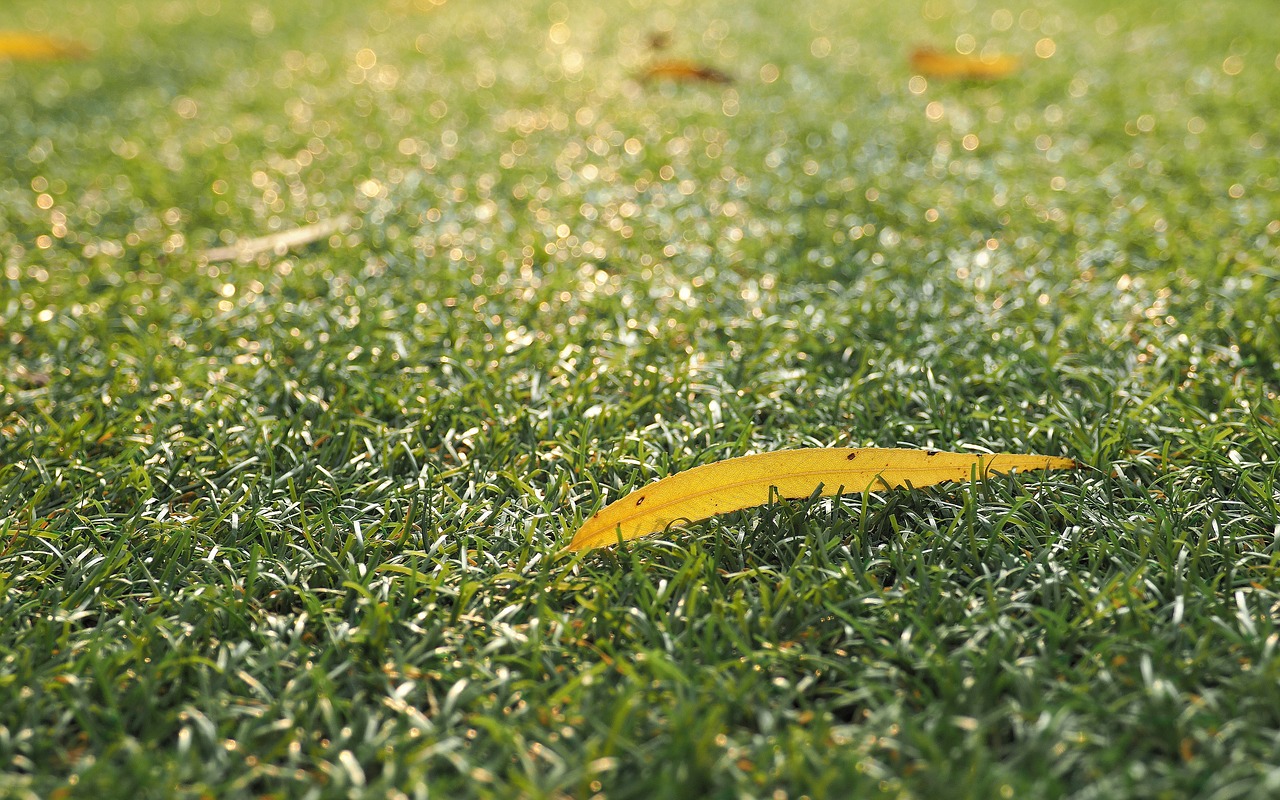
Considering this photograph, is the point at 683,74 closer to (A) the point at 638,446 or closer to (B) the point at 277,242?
(B) the point at 277,242

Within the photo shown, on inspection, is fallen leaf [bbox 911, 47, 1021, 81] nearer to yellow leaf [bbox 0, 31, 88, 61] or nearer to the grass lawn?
the grass lawn

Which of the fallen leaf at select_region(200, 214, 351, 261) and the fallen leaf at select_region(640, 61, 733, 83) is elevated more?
the fallen leaf at select_region(640, 61, 733, 83)

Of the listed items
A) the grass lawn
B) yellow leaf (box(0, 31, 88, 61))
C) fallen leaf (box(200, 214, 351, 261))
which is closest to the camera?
the grass lawn

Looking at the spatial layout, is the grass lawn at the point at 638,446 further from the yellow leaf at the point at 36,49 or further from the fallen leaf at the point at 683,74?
the yellow leaf at the point at 36,49

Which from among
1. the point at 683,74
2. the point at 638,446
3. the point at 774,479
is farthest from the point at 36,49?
the point at 774,479

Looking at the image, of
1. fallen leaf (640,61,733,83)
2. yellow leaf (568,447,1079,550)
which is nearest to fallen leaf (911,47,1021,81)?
fallen leaf (640,61,733,83)

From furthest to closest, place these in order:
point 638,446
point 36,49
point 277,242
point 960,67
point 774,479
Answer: point 36,49
point 960,67
point 277,242
point 638,446
point 774,479
